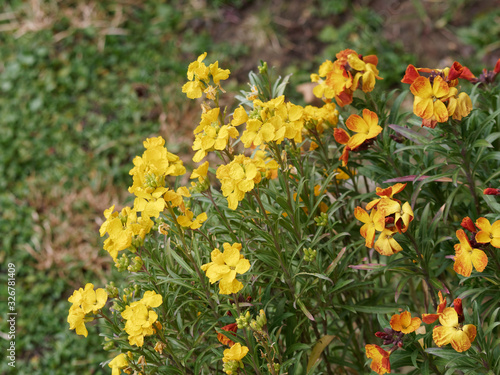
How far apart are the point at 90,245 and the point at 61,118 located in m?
1.34

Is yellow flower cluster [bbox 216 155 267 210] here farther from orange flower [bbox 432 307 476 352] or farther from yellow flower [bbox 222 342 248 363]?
orange flower [bbox 432 307 476 352]

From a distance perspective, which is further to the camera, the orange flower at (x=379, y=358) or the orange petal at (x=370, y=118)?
the orange petal at (x=370, y=118)

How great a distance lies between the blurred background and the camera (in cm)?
360

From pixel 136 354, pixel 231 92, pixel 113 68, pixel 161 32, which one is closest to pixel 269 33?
pixel 231 92

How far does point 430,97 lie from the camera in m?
1.42

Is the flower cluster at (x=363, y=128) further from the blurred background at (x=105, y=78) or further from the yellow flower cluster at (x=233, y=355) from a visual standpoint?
the blurred background at (x=105, y=78)

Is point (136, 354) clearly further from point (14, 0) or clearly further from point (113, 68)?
point (14, 0)

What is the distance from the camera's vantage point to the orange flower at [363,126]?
60.8 inches

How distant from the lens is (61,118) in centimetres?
441

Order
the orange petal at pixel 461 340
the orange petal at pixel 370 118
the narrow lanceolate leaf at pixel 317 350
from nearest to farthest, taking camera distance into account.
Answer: the orange petal at pixel 461 340, the orange petal at pixel 370 118, the narrow lanceolate leaf at pixel 317 350

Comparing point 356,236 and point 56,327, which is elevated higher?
point 356,236

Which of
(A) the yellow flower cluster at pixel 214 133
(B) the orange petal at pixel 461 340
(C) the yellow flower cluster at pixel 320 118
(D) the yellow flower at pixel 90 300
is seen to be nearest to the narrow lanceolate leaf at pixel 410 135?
(C) the yellow flower cluster at pixel 320 118

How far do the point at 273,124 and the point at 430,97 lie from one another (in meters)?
0.44

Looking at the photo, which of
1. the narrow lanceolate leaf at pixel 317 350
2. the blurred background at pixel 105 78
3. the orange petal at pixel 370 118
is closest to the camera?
the orange petal at pixel 370 118
